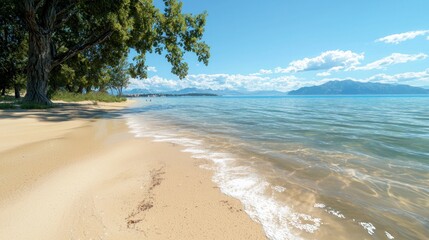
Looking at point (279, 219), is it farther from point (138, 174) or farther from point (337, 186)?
point (138, 174)

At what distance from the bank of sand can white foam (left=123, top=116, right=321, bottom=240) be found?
0.17m

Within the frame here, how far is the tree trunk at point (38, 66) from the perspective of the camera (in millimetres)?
17516

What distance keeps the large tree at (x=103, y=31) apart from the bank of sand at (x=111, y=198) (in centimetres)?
1429

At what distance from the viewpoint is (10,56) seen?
27000 millimetres

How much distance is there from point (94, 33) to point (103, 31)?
1234 mm

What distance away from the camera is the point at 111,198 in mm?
3479

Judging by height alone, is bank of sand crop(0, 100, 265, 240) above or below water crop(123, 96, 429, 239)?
above

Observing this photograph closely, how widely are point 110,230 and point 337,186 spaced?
12.7 feet

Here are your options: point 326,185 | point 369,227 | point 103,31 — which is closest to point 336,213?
point 369,227

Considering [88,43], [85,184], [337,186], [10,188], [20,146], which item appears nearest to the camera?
[10,188]

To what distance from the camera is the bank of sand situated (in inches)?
106

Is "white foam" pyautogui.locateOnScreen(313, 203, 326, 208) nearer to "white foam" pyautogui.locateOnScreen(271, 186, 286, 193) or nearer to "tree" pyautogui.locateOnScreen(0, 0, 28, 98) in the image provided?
"white foam" pyautogui.locateOnScreen(271, 186, 286, 193)

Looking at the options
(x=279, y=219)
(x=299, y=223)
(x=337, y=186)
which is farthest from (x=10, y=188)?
(x=337, y=186)

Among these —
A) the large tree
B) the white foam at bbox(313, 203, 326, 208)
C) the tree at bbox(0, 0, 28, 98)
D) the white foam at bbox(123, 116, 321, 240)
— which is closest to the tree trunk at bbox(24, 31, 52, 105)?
the large tree
